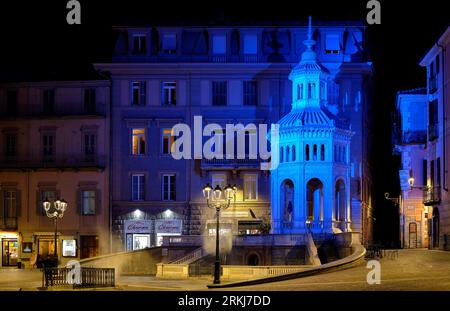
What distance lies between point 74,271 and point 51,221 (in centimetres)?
2998

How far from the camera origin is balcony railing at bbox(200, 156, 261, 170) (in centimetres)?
7669

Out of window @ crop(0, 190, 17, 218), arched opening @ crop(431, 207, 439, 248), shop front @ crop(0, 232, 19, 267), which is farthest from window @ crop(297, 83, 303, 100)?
shop front @ crop(0, 232, 19, 267)

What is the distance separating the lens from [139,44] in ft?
259

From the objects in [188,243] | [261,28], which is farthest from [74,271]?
[261,28]

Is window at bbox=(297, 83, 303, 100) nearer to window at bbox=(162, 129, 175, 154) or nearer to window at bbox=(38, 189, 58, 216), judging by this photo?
window at bbox=(162, 129, 175, 154)

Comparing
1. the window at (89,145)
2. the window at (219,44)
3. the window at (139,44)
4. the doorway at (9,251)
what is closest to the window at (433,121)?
the window at (219,44)

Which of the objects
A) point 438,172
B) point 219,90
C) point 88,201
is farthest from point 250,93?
point 438,172

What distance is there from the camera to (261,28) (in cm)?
7812

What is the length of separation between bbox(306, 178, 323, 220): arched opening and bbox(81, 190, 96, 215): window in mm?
17115

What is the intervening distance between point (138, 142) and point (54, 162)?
6383 mm

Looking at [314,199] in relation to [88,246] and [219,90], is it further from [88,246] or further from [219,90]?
[88,246]

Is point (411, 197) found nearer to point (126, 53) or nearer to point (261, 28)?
point (261, 28)
